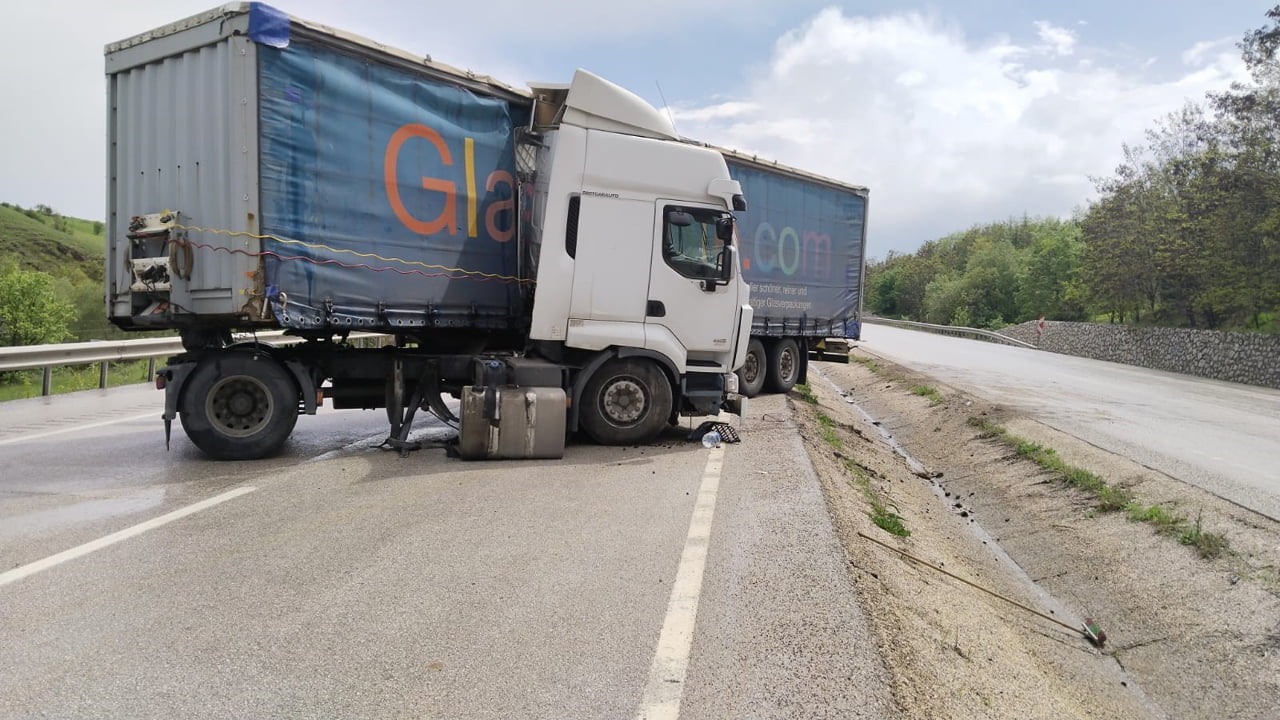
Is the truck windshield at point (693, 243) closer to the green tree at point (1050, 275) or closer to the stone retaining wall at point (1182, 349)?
the stone retaining wall at point (1182, 349)

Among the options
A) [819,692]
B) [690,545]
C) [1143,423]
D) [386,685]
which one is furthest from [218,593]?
[1143,423]

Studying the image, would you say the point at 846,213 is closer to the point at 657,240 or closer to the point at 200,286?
the point at 657,240

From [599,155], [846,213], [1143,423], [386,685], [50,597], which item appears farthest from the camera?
[846,213]

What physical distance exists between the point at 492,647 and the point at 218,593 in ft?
5.14

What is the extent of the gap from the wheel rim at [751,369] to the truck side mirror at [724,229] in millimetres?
5264

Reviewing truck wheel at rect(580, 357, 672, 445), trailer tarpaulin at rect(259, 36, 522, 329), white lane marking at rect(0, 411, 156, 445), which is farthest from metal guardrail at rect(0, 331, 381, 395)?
truck wheel at rect(580, 357, 672, 445)

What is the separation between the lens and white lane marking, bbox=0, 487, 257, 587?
4273 millimetres

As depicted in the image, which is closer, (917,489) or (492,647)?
(492,647)

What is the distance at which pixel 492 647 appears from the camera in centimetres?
349

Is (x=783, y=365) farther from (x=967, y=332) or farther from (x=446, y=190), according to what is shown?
(x=967, y=332)

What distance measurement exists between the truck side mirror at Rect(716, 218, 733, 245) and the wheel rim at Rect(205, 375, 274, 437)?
15.8 ft

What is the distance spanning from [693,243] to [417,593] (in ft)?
18.1

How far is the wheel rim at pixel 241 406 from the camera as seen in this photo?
7270mm

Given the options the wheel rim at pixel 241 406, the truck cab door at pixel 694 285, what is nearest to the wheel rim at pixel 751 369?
the truck cab door at pixel 694 285
